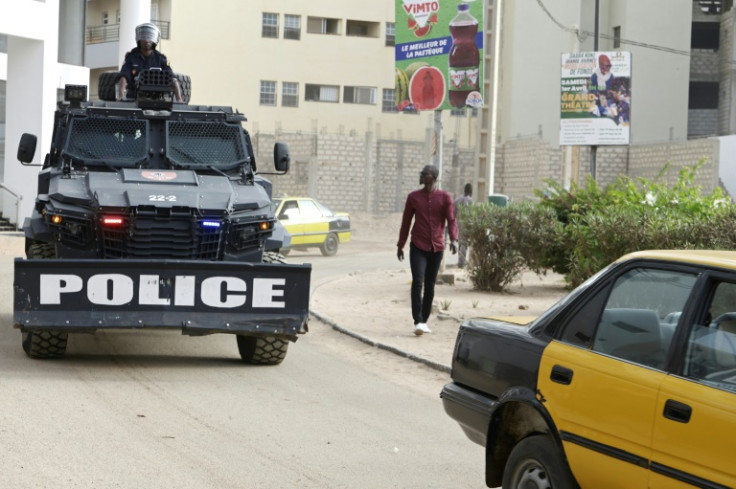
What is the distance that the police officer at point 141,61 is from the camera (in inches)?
546

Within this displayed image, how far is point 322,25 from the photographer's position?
191 ft

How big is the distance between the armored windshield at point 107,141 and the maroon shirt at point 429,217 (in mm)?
3283

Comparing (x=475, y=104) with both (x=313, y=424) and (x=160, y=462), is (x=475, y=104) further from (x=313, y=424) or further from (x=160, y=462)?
(x=160, y=462)

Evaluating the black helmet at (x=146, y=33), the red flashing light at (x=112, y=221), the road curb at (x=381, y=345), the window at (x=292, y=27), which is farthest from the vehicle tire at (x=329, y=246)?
the window at (x=292, y=27)

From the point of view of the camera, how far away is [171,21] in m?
55.2

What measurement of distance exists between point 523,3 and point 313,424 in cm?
5075

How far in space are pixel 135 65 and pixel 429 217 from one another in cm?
381

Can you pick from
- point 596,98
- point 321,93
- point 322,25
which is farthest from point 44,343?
point 322,25

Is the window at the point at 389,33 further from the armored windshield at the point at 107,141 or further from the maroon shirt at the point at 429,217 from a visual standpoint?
the armored windshield at the point at 107,141

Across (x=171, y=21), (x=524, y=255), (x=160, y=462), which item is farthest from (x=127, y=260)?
(x=171, y=21)

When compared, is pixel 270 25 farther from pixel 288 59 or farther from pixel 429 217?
pixel 429 217

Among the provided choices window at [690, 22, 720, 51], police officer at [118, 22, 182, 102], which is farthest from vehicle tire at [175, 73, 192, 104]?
window at [690, 22, 720, 51]

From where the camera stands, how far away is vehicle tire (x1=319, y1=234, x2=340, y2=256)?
33312 millimetres

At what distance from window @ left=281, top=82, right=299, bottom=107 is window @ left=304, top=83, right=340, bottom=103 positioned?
0.52m
